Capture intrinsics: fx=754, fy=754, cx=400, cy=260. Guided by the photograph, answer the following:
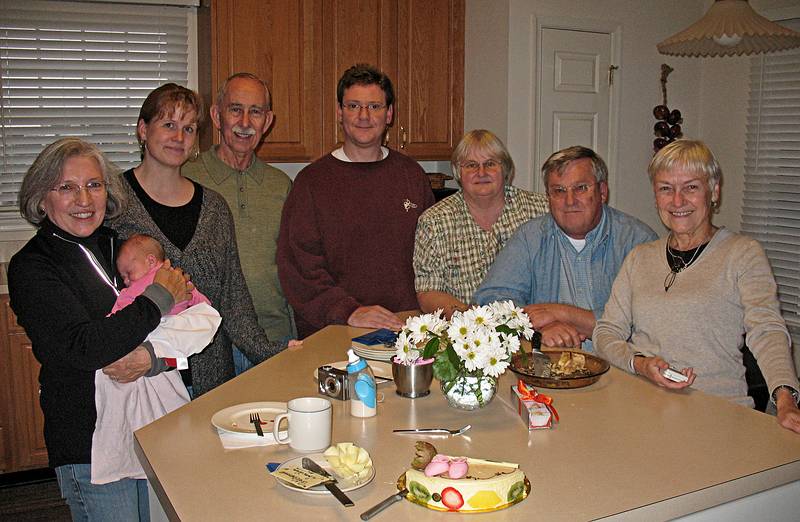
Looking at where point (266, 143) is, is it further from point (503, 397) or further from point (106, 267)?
point (503, 397)

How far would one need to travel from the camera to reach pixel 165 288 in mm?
1937

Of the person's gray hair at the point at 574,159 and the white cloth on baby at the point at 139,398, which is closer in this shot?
the white cloth on baby at the point at 139,398

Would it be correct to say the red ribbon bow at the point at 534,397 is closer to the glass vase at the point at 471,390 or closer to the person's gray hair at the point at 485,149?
the glass vase at the point at 471,390

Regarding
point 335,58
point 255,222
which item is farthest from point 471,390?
point 335,58

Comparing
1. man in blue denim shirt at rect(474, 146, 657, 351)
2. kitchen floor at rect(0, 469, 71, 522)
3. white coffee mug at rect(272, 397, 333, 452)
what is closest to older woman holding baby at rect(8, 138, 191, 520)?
white coffee mug at rect(272, 397, 333, 452)

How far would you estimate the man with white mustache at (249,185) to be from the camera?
2984 mm

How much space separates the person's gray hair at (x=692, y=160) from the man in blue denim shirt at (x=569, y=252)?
38 centimetres

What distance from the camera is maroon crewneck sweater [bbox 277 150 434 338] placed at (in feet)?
9.53

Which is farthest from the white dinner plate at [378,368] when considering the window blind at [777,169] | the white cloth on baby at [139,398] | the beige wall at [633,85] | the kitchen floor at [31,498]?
the window blind at [777,169]

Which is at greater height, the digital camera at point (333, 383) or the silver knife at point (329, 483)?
the digital camera at point (333, 383)

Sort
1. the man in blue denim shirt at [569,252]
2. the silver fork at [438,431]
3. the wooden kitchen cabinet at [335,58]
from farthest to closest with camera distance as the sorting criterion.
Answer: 1. the wooden kitchen cabinet at [335,58]
2. the man in blue denim shirt at [569,252]
3. the silver fork at [438,431]

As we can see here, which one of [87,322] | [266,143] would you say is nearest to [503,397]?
[87,322]

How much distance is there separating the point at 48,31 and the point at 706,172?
3.46 meters

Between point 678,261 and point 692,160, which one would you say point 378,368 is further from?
point 692,160
